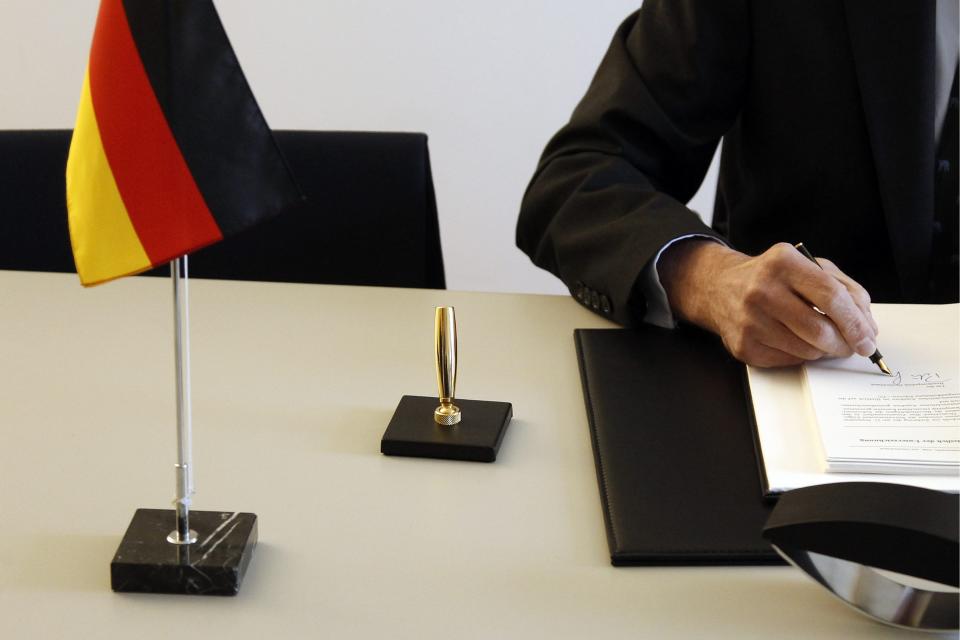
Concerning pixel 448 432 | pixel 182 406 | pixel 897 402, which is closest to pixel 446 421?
pixel 448 432

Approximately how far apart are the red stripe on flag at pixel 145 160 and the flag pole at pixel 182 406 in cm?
4

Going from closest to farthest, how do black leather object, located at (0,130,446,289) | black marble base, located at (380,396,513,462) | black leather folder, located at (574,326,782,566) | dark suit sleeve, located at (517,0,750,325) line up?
black leather folder, located at (574,326,782,566)
black marble base, located at (380,396,513,462)
dark suit sleeve, located at (517,0,750,325)
black leather object, located at (0,130,446,289)

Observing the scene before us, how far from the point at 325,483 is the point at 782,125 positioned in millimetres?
897

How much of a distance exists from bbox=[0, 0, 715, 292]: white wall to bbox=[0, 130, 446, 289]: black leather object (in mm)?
1239

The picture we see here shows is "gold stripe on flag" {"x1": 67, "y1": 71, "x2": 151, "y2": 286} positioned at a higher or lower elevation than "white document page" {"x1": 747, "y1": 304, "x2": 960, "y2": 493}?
higher

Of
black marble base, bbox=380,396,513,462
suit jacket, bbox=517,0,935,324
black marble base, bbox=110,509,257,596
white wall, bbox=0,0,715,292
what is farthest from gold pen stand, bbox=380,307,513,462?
white wall, bbox=0,0,715,292

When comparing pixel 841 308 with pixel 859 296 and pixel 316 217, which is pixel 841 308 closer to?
pixel 859 296

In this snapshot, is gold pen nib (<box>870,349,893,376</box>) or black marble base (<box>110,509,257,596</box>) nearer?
black marble base (<box>110,509,257,596</box>)

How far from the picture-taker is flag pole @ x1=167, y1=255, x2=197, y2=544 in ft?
2.22

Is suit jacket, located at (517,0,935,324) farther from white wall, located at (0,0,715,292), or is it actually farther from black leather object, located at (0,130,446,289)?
white wall, located at (0,0,715,292)

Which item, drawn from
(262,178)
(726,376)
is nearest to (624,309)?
(726,376)

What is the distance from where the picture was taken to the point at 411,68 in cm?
270
